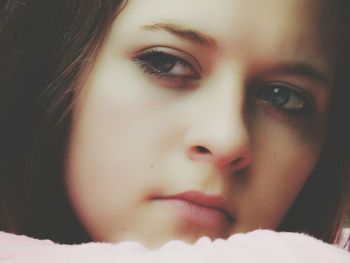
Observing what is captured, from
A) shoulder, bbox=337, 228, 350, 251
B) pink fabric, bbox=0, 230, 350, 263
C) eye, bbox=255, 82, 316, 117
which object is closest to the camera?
pink fabric, bbox=0, 230, 350, 263

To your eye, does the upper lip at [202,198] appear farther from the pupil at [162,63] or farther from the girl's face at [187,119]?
the pupil at [162,63]

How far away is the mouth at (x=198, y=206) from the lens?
30.7 inches

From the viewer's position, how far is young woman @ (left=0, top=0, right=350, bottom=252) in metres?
0.79

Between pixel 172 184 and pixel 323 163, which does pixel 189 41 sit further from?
pixel 323 163

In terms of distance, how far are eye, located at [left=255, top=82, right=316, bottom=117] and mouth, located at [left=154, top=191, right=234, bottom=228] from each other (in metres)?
0.19

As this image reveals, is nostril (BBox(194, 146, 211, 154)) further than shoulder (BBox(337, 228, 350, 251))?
No

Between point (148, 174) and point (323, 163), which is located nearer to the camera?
point (148, 174)

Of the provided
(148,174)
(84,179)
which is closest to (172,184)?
(148,174)

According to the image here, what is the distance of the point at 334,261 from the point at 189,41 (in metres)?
0.40

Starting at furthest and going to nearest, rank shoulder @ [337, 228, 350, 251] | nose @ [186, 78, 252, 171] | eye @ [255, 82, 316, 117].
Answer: shoulder @ [337, 228, 350, 251] < eye @ [255, 82, 316, 117] < nose @ [186, 78, 252, 171]

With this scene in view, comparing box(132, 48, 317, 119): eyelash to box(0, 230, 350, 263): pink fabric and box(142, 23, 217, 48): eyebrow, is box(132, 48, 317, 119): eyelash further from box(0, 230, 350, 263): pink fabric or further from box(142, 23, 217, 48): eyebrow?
box(0, 230, 350, 263): pink fabric

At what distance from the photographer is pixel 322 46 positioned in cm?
90

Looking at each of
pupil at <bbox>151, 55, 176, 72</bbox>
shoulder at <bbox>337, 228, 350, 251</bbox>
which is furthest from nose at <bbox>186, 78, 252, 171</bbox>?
shoulder at <bbox>337, 228, 350, 251</bbox>

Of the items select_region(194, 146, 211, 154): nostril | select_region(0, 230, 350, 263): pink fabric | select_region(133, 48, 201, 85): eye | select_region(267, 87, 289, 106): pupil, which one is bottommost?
select_region(0, 230, 350, 263): pink fabric
